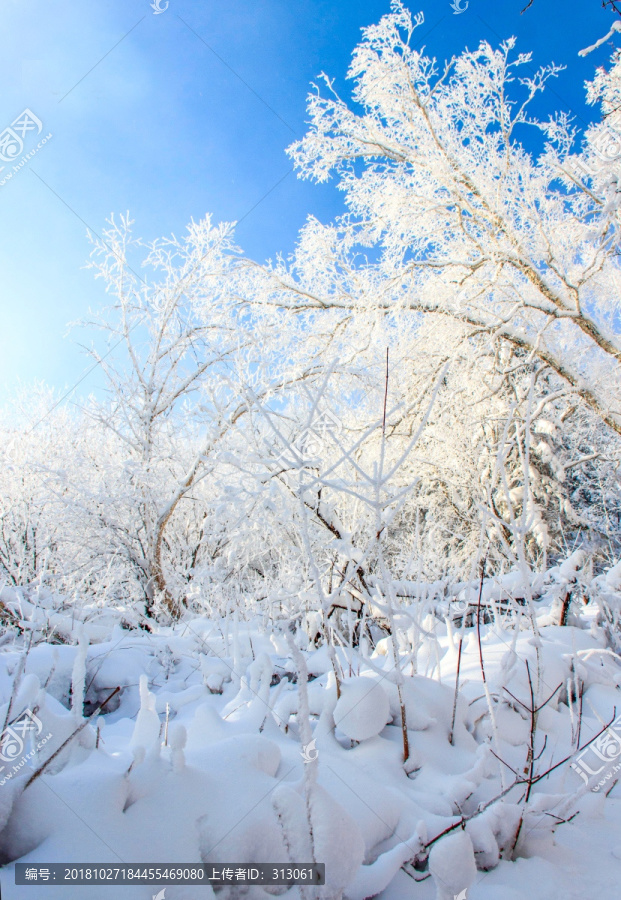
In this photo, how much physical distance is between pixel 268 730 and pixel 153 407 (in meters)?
7.39

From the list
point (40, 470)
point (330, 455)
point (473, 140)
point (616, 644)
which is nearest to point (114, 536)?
point (40, 470)

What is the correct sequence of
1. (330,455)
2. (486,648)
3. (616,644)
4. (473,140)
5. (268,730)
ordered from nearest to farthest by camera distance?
(268,730) < (486,648) < (616,644) < (330,455) < (473,140)

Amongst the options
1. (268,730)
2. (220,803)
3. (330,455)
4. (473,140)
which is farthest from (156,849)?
(473,140)

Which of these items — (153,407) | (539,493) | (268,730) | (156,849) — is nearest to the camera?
(156,849)

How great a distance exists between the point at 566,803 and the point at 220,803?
887 mm

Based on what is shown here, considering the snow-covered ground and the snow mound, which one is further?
the snow mound

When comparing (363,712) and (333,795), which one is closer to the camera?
(333,795)

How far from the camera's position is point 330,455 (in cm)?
455

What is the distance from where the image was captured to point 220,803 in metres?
0.96

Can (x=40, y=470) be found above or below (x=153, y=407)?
below

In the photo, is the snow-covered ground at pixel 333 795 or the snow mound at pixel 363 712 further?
the snow mound at pixel 363 712

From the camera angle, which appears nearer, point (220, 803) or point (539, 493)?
point (220, 803)

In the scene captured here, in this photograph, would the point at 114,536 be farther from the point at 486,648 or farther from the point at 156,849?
the point at 156,849

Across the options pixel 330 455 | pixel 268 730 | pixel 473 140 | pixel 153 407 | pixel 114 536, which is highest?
pixel 473 140
